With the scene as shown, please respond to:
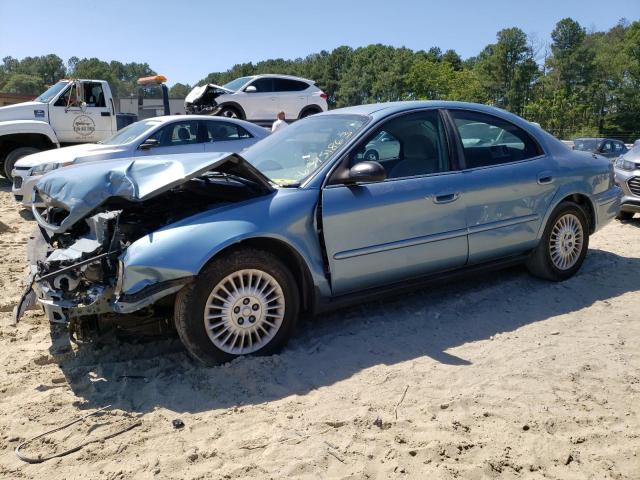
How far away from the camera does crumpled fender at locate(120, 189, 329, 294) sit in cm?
329

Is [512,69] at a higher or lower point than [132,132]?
higher

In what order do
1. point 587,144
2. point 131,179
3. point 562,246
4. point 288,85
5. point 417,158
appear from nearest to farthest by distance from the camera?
point 131,179 < point 417,158 < point 562,246 < point 288,85 < point 587,144

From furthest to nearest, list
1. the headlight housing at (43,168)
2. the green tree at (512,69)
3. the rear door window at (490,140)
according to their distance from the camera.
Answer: the green tree at (512,69)
the headlight housing at (43,168)
the rear door window at (490,140)

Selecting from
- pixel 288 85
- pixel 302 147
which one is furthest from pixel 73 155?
pixel 288 85

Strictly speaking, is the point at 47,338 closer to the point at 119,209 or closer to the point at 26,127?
the point at 119,209

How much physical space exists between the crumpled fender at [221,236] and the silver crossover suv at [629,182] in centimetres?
667

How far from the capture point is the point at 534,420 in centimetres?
296

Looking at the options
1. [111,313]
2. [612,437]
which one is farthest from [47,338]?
[612,437]

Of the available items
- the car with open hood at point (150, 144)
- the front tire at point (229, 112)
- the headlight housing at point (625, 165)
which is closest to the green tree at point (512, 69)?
the front tire at point (229, 112)

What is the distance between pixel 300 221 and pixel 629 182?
7145mm

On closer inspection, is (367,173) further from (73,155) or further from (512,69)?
(512,69)

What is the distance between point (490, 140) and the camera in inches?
189

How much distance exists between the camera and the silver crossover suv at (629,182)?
870 cm

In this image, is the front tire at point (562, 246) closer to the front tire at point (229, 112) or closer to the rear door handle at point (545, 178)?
the rear door handle at point (545, 178)
